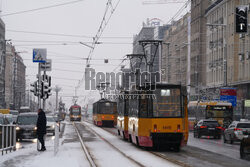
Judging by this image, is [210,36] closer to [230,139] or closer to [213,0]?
[213,0]

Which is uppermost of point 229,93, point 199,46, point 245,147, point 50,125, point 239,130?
point 199,46

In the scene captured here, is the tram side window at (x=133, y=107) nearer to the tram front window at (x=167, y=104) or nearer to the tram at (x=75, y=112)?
the tram front window at (x=167, y=104)

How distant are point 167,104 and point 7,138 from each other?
22.8ft

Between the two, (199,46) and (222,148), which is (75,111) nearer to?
(199,46)

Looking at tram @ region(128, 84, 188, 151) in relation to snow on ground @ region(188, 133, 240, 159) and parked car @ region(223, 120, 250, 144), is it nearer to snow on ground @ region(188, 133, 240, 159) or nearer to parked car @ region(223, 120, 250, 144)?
snow on ground @ region(188, 133, 240, 159)

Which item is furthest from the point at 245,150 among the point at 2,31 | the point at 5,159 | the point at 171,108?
the point at 2,31

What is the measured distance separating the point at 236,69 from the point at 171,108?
145ft

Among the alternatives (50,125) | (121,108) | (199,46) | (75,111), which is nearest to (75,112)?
(75,111)

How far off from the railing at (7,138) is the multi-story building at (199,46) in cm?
6221

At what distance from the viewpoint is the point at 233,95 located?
55.9 m

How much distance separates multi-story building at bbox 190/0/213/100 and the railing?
204ft

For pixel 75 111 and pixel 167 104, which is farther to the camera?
pixel 75 111

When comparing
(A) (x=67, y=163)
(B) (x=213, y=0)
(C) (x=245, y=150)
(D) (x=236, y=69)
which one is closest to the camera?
(A) (x=67, y=163)

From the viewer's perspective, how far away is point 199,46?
281 feet
